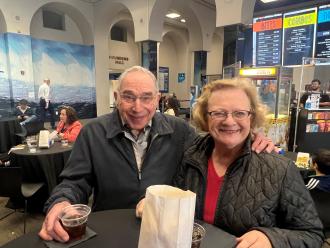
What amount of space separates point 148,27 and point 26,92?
4.26 meters

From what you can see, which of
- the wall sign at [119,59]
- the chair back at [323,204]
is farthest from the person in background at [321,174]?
the wall sign at [119,59]

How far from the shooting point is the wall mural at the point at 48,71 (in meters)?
7.37

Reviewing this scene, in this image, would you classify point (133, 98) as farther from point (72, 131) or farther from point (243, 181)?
point (72, 131)

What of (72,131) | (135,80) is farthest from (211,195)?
(72,131)

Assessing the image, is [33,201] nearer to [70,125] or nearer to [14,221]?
[14,221]

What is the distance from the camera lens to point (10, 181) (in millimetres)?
2564

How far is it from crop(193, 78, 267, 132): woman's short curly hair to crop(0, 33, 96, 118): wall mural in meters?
7.63

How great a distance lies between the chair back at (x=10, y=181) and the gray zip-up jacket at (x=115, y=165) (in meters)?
1.36

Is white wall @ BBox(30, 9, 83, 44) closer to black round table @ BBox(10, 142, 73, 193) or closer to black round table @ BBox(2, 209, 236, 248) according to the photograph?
black round table @ BBox(10, 142, 73, 193)

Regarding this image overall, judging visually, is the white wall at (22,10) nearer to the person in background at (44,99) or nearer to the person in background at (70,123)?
the person in background at (44,99)

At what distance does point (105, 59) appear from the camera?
914 cm

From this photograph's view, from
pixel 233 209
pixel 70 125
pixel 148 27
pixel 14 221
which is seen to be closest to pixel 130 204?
pixel 233 209

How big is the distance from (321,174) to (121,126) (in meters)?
2.21

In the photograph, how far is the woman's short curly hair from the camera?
124 cm
